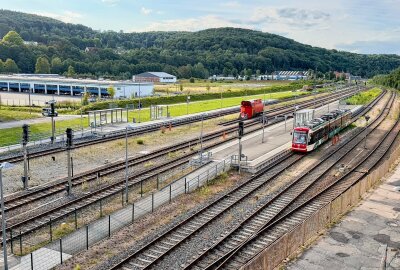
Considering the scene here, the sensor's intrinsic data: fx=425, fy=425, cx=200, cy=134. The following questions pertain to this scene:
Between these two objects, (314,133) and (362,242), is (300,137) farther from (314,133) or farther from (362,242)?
(362,242)

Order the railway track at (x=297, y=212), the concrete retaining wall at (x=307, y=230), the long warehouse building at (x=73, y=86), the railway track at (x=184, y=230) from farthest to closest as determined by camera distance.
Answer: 1. the long warehouse building at (x=73, y=86)
2. the railway track at (x=297, y=212)
3. the railway track at (x=184, y=230)
4. the concrete retaining wall at (x=307, y=230)

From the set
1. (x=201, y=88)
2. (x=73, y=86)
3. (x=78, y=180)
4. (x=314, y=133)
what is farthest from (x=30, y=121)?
(x=201, y=88)

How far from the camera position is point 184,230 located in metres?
22.5

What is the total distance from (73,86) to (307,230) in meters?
103

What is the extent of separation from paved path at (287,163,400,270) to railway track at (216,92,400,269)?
7.34 feet

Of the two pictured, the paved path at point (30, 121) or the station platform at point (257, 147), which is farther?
the paved path at point (30, 121)

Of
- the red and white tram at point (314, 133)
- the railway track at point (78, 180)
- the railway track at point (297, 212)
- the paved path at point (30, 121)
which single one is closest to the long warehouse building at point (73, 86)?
the paved path at point (30, 121)

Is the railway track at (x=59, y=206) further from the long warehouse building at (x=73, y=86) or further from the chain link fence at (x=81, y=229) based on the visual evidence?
the long warehouse building at (x=73, y=86)

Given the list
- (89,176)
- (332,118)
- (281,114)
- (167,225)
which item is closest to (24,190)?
(89,176)

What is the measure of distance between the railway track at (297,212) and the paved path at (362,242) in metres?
2.24

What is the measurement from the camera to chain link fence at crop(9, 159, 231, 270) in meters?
19.0

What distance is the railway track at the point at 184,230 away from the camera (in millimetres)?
18797

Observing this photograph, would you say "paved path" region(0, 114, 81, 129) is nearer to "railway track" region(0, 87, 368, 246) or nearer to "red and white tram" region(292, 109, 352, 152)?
"railway track" region(0, 87, 368, 246)

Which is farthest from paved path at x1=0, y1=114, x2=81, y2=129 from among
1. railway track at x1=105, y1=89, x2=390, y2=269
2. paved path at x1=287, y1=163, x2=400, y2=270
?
paved path at x1=287, y1=163, x2=400, y2=270
